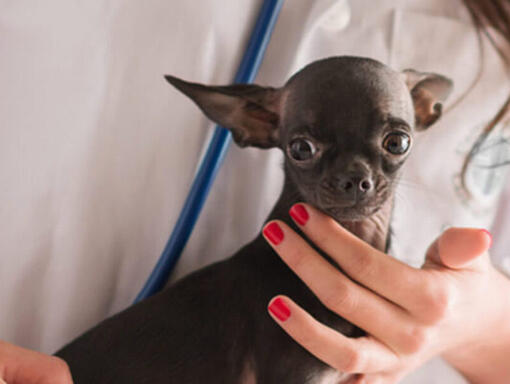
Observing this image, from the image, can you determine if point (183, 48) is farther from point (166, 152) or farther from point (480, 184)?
point (480, 184)

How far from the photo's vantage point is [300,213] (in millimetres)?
956

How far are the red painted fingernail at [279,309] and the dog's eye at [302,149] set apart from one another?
0.79 feet

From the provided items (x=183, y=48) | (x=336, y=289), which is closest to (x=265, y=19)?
(x=183, y=48)

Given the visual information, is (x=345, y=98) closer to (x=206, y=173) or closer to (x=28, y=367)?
(x=206, y=173)

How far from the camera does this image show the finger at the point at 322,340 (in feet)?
2.92

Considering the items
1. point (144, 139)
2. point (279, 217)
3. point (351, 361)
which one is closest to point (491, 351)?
point (351, 361)

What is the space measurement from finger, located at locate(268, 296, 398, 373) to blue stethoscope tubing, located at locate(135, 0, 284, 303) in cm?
27

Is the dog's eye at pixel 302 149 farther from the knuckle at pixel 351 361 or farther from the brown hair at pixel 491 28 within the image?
the brown hair at pixel 491 28

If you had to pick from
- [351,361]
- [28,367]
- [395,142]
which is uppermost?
[395,142]

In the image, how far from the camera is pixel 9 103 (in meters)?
1.03

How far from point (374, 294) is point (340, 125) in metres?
0.33

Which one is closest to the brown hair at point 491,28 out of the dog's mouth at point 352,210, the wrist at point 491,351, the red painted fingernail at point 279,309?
the wrist at point 491,351

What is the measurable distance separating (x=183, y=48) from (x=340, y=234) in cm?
53

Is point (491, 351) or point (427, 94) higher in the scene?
point (427, 94)
